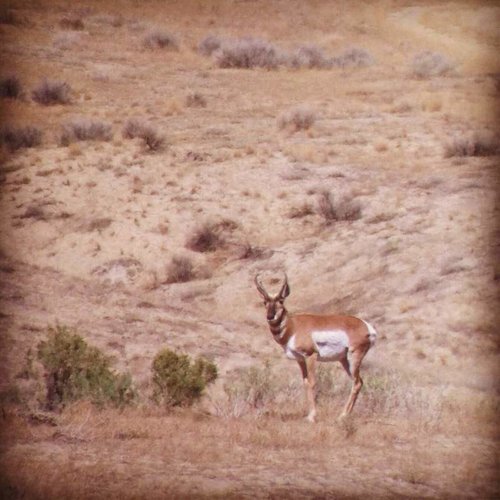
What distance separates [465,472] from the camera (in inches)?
526

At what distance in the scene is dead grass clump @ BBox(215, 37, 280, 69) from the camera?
3516cm

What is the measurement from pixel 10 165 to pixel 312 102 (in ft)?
29.8

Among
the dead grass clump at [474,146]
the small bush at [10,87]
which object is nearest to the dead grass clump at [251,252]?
the dead grass clump at [474,146]

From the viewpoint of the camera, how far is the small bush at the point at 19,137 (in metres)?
31.5

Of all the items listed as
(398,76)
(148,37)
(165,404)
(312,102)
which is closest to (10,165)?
(148,37)

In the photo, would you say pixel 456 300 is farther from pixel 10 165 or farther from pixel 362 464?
pixel 10 165

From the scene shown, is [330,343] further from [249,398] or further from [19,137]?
[19,137]

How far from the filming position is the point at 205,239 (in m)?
28.2

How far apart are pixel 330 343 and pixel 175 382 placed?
2577 mm

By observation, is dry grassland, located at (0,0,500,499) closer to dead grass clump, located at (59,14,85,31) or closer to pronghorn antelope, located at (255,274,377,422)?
dead grass clump, located at (59,14,85,31)

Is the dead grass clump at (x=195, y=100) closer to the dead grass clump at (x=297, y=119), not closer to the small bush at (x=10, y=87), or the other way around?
the dead grass clump at (x=297, y=119)

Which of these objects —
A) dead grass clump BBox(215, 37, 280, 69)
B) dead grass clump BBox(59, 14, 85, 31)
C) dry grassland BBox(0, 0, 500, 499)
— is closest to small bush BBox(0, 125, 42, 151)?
dry grassland BBox(0, 0, 500, 499)

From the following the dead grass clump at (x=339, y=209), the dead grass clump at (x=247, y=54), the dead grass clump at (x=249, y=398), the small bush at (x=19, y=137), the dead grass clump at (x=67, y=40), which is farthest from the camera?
the dead grass clump at (x=247, y=54)

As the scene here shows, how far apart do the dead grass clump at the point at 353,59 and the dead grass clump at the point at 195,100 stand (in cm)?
439
